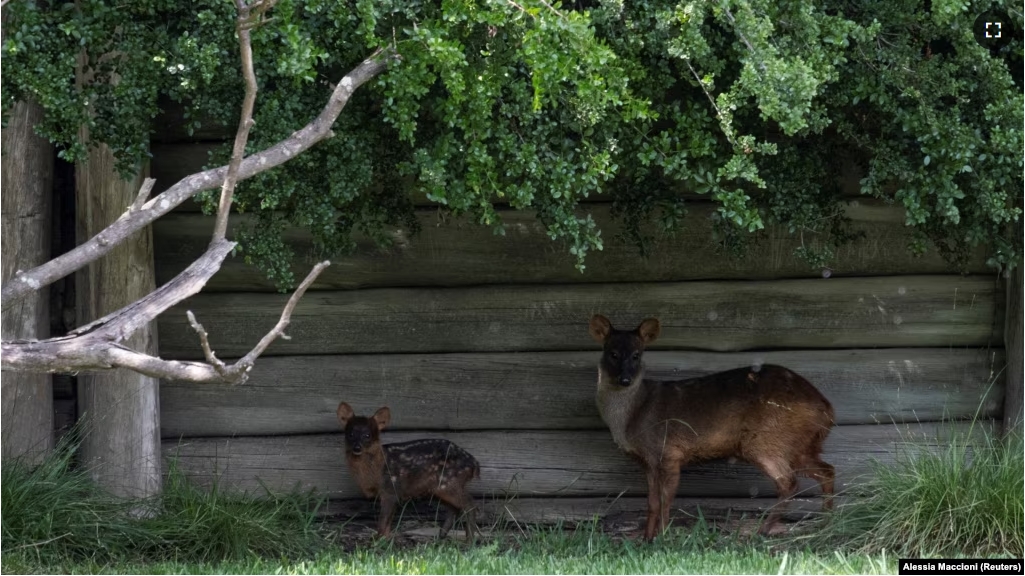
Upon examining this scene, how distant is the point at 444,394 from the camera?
24.3 ft

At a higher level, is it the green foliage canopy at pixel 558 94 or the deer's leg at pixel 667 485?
the green foliage canopy at pixel 558 94

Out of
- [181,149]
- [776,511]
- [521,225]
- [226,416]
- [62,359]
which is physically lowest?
[776,511]

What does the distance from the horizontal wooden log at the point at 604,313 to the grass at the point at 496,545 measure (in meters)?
1.03

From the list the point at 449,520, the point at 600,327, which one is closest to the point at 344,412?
the point at 449,520

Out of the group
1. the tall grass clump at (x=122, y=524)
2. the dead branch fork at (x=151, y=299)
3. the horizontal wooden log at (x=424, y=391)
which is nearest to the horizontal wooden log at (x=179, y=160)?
the horizontal wooden log at (x=424, y=391)

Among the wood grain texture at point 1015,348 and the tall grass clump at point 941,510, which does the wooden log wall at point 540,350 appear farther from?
the tall grass clump at point 941,510

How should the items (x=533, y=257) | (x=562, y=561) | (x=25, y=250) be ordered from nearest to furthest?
(x=562, y=561), (x=25, y=250), (x=533, y=257)

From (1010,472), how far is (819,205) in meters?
1.71

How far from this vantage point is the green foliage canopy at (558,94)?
5.02 m

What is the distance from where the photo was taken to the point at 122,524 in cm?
602

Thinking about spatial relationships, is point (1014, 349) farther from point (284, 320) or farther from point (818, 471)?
point (284, 320)

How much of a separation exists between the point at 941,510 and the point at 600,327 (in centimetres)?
227

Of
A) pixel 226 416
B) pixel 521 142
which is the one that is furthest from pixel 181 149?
pixel 521 142

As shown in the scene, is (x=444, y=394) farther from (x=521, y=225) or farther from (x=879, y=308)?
(x=879, y=308)
